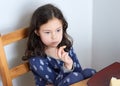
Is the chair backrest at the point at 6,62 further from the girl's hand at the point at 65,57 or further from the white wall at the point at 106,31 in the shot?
the white wall at the point at 106,31

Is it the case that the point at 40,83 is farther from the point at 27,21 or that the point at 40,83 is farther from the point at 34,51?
the point at 27,21

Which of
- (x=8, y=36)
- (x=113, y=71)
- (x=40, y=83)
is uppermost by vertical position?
(x=8, y=36)

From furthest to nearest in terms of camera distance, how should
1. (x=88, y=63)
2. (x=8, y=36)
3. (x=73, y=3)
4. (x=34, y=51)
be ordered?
(x=88, y=63) < (x=73, y=3) < (x=34, y=51) < (x=8, y=36)

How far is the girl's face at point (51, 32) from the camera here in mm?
965

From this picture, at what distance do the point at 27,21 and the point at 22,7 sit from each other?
0.08 metres

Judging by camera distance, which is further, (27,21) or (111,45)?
(111,45)

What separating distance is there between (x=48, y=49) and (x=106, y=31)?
1.73 ft

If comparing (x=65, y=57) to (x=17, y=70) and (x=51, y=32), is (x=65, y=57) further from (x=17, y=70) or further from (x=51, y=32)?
(x=17, y=70)

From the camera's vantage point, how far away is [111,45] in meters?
→ 1.45

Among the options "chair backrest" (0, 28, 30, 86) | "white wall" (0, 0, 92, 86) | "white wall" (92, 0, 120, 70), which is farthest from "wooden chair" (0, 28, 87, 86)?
"white wall" (92, 0, 120, 70)

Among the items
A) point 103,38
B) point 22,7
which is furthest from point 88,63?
point 22,7

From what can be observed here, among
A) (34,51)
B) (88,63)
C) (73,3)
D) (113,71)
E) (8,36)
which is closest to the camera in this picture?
(113,71)

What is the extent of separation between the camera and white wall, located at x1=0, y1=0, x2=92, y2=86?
3.47ft

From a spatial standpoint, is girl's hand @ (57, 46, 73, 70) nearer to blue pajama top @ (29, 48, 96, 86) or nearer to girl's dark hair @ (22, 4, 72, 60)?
blue pajama top @ (29, 48, 96, 86)
